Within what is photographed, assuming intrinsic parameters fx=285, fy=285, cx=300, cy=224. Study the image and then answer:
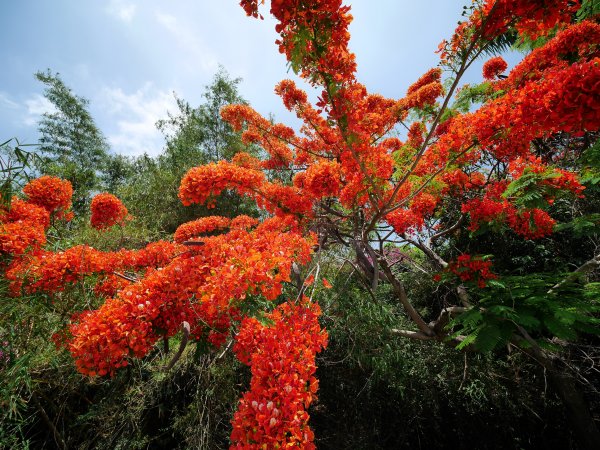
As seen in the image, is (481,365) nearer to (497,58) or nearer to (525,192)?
(525,192)

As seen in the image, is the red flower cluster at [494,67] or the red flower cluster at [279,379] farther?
the red flower cluster at [494,67]

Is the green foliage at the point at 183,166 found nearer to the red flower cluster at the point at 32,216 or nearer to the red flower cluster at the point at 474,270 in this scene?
the red flower cluster at the point at 32,216

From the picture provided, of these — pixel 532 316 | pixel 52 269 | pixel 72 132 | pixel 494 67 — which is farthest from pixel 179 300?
pixel 72 132

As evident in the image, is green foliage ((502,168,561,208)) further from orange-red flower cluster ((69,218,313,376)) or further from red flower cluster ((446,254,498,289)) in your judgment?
orange-red flower cluster ((69,218,313,376))

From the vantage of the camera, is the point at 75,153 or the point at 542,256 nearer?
the point at 542,256

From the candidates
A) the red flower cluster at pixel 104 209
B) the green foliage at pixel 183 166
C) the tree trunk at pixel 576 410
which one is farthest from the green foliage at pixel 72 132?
the tree trunk at pixel 576 410

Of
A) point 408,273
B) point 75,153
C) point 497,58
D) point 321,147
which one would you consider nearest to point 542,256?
point 408,273

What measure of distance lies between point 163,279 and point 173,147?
10699mm

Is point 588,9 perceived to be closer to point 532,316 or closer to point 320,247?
point 532,316

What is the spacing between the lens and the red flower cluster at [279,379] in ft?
4.64

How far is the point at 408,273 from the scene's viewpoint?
6.34 metres

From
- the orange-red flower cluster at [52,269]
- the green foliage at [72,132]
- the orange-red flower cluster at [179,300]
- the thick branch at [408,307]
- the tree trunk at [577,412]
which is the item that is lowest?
the tree trunk at [577,412]

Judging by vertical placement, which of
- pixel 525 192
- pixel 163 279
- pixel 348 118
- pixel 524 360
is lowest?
pixel 524 360

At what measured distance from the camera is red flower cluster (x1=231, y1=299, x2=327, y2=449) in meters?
1.41
